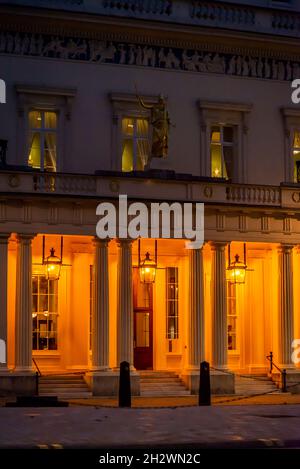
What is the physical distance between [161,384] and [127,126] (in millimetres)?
8264

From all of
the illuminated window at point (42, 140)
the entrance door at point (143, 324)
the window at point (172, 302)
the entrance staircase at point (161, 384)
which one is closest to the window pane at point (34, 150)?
the illuminated window at point (42, 140)

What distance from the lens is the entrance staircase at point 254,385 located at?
95.1 ft

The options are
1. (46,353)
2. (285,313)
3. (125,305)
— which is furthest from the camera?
(46,353)

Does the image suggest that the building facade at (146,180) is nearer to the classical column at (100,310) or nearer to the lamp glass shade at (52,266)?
the classical column at (100,310)

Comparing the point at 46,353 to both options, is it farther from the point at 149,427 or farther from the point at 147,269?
the point at 149,427

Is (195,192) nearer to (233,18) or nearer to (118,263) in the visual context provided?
(118,263)

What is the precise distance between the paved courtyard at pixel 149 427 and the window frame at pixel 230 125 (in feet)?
37.9

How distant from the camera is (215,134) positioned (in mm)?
32219

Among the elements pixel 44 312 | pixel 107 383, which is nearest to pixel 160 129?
pixel 44 312

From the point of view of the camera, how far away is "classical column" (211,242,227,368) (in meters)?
28.6

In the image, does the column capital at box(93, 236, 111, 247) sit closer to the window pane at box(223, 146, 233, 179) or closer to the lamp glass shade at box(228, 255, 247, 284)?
the lamp glass shade at box(228, 255, 247, 284)

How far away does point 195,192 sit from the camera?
28.6 metres

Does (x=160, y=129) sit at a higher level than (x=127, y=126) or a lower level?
lower
